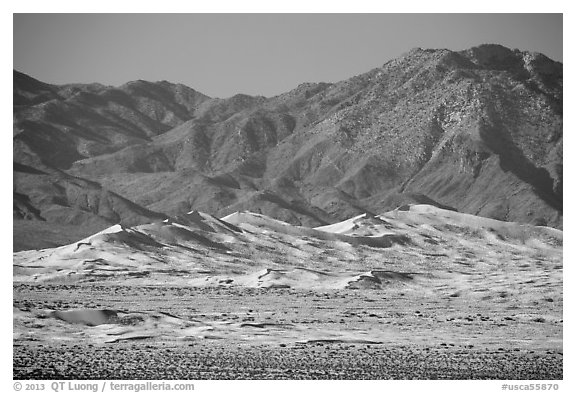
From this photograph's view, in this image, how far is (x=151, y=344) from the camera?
78.3m

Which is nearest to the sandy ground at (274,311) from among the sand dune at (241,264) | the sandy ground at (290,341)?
the sandy ground at (290,341)

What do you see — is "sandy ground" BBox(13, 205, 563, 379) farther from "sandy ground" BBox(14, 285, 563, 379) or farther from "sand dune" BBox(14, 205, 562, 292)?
"sand dune" BBox(14, 205, 562, 292)

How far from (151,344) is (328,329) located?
18.3m

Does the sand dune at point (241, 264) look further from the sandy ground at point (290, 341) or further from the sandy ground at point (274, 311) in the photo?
the sandy ground at point (290, 341)

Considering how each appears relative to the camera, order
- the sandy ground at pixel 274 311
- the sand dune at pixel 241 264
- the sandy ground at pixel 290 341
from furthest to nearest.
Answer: the sand dune at pixel 241 264 → the sandy ground at pixel 274 311 → the sandy ground at pixel 290 341

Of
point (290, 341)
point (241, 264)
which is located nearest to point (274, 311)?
point (290, 341)

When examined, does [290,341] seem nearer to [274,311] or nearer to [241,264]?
[274,311]

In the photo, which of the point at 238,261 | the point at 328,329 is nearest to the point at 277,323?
the point at 328,329

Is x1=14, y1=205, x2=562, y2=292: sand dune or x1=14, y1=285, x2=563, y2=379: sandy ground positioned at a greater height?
x1=14, y1=205, x2=562, y2=292: sand dune

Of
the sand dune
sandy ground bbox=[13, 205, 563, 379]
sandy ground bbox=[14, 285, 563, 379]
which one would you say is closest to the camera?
sandy ground bbox=[14, 285, 563, 379]

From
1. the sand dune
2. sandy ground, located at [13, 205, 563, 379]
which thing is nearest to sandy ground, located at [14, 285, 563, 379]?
sandy ground, located at [13, 205, 563, 379]
